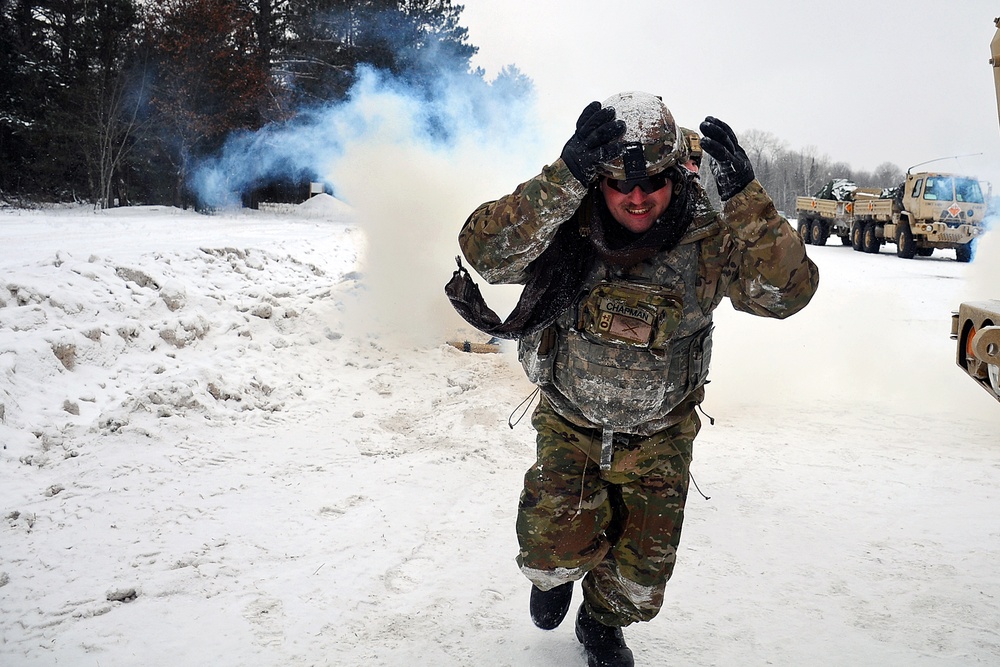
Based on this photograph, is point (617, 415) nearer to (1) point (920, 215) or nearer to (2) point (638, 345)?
(2) point (638, 345)

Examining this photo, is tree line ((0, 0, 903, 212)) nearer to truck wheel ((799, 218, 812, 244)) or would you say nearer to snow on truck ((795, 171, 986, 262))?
snow on truck ((795, 171, 986, 262))

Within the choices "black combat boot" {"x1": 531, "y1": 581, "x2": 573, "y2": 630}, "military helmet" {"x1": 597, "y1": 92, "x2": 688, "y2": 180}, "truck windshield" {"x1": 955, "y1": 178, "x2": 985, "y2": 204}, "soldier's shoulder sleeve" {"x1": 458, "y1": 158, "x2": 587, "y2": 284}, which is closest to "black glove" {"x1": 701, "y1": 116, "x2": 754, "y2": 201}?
"military helmet" {"x1": 597, "y1": 92, "x2": 688, "y2": 180}

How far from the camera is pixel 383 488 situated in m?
4.18

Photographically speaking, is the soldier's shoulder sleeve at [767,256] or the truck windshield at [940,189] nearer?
the soldier's shoulder sleeve at [767,256]

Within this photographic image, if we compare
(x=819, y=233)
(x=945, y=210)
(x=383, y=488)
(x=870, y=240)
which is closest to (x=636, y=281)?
(x=383, y=488)

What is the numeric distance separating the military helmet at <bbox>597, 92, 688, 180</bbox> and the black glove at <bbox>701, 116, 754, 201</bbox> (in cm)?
12

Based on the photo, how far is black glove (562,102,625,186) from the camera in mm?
2164

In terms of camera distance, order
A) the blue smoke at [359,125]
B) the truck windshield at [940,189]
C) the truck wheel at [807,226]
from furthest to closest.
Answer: the truck wheel at [807,226]
the truck windshield at [940,189]
the blue smoke at [359,125]

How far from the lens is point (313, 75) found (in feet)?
67.8

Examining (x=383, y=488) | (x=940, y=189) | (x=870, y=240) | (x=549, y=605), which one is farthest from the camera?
(x=870, y=240)

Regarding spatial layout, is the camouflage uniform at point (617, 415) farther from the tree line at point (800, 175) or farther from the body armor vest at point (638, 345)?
the tree line at point (800, 175)

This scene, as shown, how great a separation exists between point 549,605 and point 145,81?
2058cm

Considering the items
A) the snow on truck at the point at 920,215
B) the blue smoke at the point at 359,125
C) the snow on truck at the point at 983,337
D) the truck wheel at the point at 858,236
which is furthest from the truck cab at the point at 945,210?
the snow on truck at the point at 983,337

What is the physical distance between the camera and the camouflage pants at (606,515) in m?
2.54
